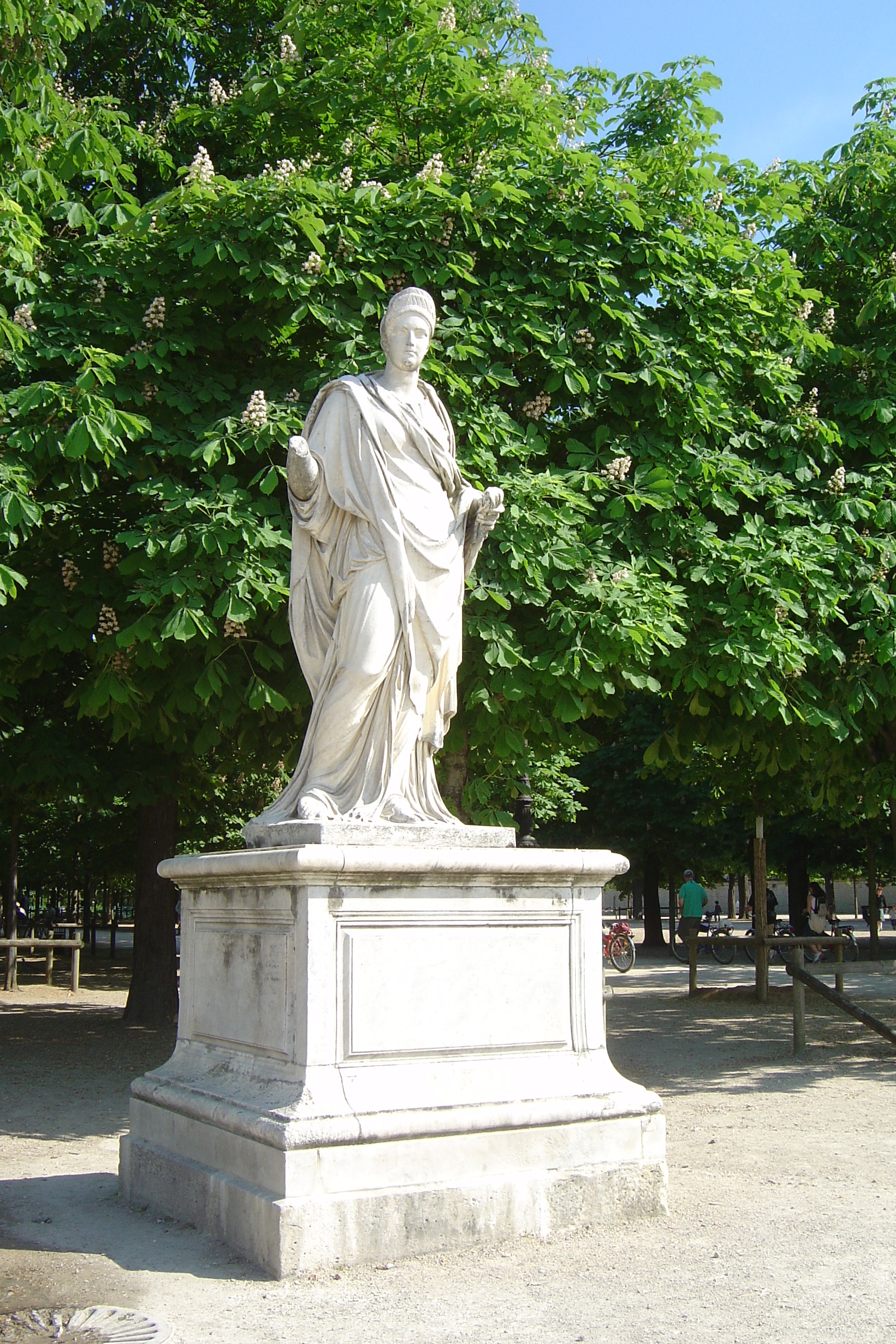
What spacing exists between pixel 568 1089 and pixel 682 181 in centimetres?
743

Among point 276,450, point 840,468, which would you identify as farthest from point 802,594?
point 276,450

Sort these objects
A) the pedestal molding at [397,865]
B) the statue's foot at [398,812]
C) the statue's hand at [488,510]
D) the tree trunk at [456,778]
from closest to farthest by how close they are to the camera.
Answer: the pedestal molding at [397,865] < the statue's foot at [398,812] < the statue's hand at [488,510] < the tree trunk at [456,778]

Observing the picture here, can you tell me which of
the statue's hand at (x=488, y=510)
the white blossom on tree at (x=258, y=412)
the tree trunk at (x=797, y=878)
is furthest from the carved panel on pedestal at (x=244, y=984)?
the tree trunk at (x=797, y=878)

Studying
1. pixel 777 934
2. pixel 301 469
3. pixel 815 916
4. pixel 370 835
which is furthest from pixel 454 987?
pixel 777 934

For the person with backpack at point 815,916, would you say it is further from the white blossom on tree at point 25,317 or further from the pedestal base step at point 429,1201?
the white blossom on tree at point 25,317

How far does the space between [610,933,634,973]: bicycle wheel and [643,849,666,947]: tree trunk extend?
5174mm

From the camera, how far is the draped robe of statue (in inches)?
221

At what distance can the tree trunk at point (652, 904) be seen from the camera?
1136 inches

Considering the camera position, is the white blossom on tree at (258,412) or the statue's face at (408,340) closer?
the statue's face at (408,340)

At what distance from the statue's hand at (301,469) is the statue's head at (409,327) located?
0.65 meters

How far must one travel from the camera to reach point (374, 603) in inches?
222

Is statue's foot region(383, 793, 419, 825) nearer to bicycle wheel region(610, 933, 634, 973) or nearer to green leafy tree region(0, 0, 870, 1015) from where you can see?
green leafy tree region(0, 0, 870, 1015)

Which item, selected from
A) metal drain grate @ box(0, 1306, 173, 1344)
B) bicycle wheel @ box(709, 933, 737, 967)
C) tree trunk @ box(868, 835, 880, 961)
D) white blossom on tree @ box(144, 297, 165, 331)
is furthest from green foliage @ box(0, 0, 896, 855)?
bicycle wheel @ box(709, 933, 737, 967)

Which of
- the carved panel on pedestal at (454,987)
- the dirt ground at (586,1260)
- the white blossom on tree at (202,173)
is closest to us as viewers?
the dirt ground at (586,1260)
